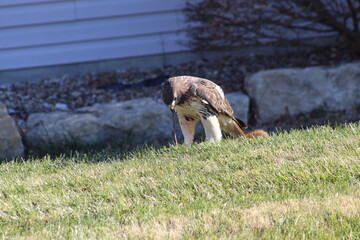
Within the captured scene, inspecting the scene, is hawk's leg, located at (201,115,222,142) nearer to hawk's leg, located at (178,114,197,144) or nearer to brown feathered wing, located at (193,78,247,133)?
brown feathered wing, located at (193,78,247,133)

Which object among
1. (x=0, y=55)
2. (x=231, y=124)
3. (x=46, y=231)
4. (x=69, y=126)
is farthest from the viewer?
(x=0, y=55)

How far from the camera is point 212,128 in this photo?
275 inches

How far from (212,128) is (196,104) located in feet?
1.31

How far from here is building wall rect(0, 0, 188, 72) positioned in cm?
1034

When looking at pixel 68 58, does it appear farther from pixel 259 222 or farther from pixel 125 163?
pixel 259 222

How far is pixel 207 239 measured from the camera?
4.28 metres

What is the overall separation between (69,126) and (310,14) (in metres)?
4.32

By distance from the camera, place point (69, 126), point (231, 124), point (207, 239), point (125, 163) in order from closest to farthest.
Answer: point (207, 239), point (125, 163), point (231, 124), point (69, 126)

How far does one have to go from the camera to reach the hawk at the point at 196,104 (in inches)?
255

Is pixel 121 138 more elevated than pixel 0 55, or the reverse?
pixel 0 55

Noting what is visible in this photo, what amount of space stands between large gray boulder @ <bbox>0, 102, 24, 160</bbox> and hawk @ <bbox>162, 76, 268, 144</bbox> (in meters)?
2.51

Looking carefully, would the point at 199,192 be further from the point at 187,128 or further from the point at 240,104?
the point at 240,104

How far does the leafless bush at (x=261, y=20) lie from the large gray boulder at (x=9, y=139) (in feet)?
11.2

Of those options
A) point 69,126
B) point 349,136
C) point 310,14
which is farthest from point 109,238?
point 310,14
